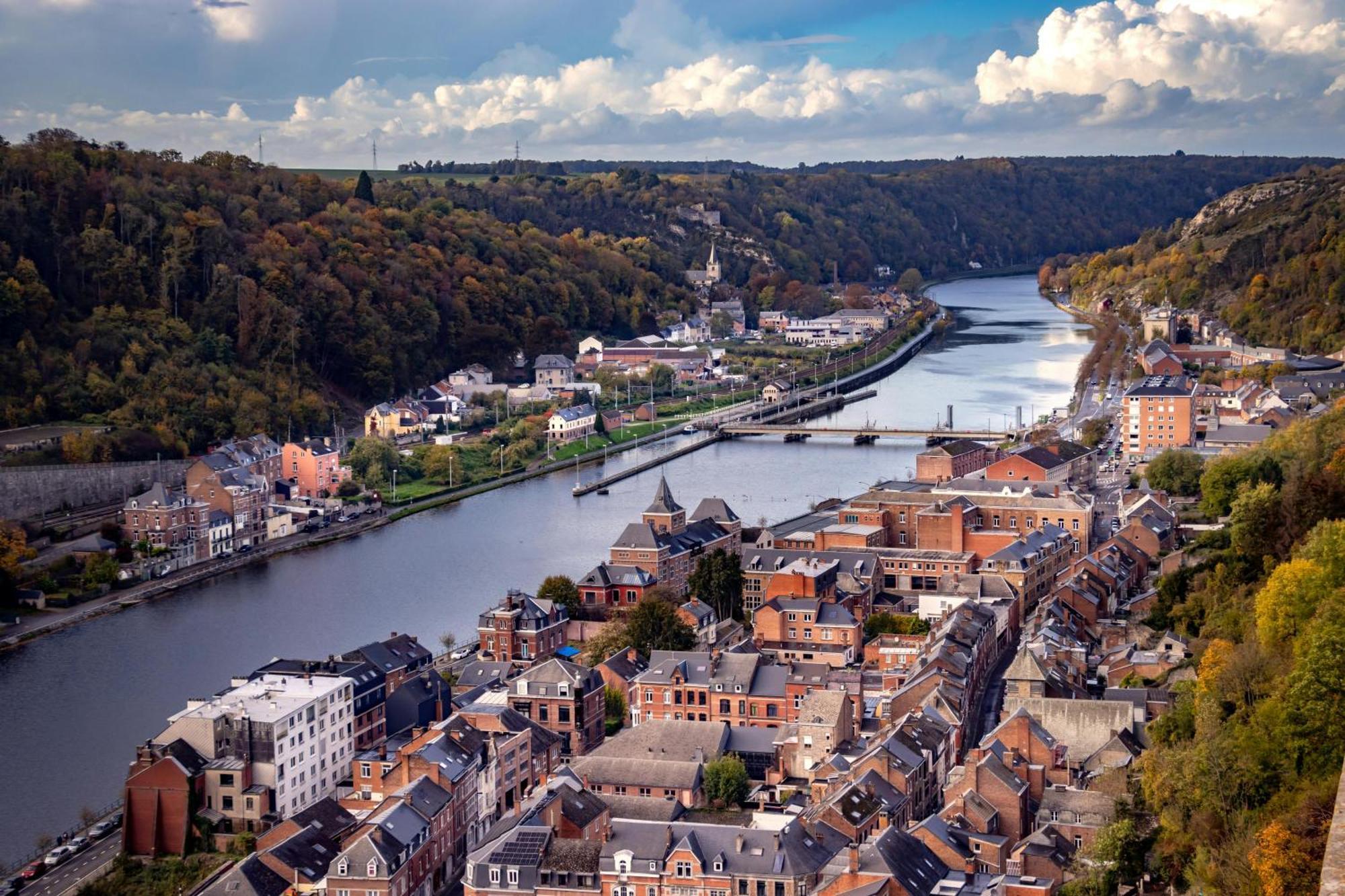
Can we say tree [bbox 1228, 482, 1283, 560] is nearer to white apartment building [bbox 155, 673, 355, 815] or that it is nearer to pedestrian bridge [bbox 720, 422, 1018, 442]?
white apartment building [bbox 155, 673, 355, 815]

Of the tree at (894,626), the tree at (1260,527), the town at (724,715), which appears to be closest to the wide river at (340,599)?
the town at (724,715)

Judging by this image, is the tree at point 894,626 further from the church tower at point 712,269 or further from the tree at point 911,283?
the tree at point 911,283

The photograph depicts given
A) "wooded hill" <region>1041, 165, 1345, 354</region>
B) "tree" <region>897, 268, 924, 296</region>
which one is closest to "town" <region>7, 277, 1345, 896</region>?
"wooded hill" <region>1041, 165, 1345, 354</region>

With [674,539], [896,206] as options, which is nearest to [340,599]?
[674,539]

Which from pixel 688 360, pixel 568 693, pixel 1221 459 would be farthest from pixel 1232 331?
pixel 568 693

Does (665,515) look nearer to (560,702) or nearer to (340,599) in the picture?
(340,599)

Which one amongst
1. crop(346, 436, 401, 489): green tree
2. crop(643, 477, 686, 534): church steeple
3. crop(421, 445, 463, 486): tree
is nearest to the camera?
crop(643, 477, 686, 534): church steeple

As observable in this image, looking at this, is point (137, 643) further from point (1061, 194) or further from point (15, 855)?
point (1061, 194)
